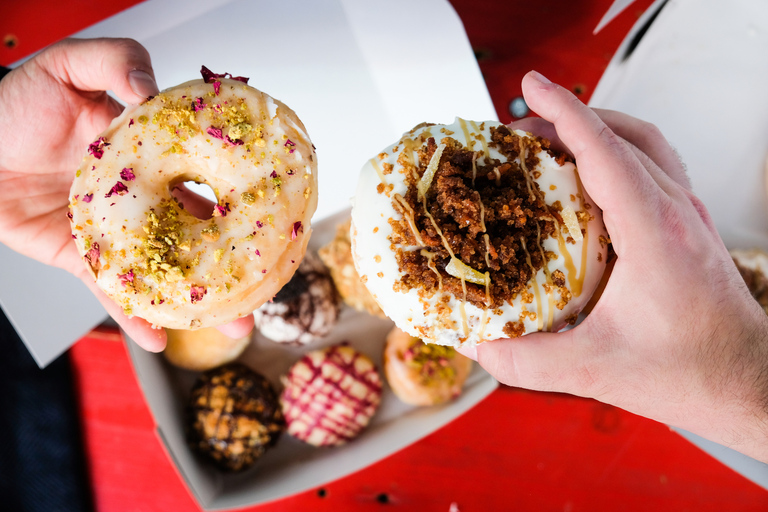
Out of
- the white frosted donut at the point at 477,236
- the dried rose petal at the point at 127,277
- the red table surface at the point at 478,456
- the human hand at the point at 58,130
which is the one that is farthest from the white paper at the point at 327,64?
the dried rose petal at the point at 127,277

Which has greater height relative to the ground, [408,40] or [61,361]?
[408,40]

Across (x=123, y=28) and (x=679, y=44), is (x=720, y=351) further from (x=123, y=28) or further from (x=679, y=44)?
(x=123, y=28)

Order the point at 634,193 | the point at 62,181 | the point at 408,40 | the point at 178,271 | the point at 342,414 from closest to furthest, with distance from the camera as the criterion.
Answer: the point at 634,193 → the point at 178,271 → the point at 62,181 → the point at 342,414 → the point at 408,40

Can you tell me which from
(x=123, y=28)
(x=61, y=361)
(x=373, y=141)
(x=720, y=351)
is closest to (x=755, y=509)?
(x=720, y=351)

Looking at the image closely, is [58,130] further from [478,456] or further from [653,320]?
[478,456]

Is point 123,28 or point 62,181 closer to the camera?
point 62,181

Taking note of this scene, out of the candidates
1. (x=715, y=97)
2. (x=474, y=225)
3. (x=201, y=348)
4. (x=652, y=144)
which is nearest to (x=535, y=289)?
(x=474, y=225)
